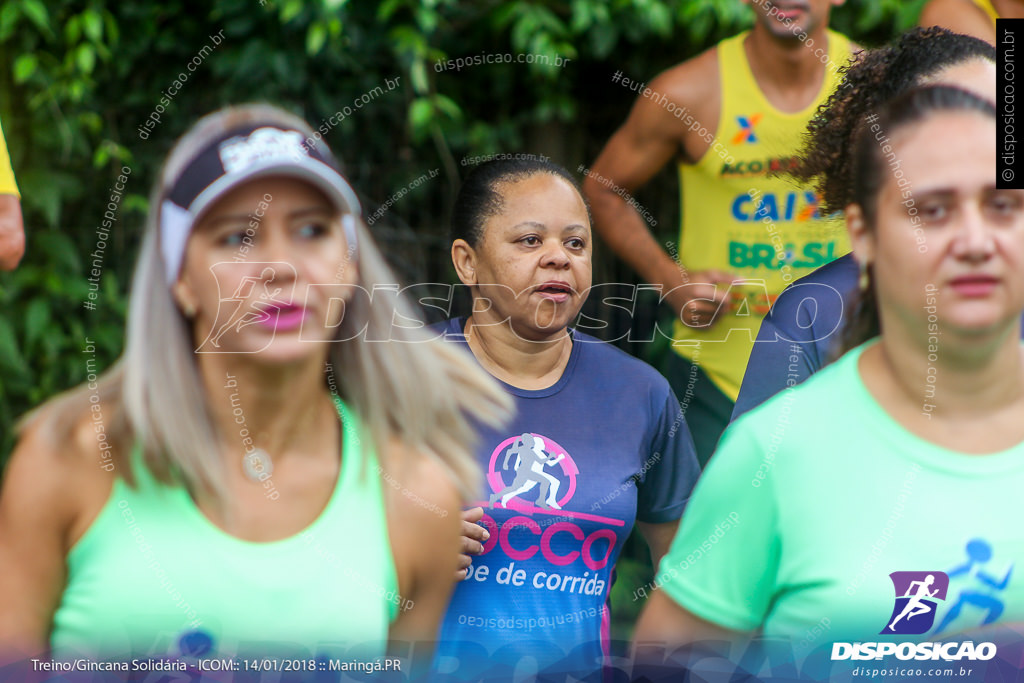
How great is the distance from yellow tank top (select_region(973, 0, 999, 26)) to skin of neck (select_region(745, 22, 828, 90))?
32 cm

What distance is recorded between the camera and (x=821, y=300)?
1940mm

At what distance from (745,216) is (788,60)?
363 mm

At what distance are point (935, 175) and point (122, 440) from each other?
53.6 inches

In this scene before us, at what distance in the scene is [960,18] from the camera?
2221 mm

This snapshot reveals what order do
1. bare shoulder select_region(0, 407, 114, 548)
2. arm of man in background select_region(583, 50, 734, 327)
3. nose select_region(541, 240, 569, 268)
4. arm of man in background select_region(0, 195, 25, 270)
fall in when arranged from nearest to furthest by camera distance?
bare shoulder select_region(0, 407, 114, 548), nose select_region(541, 240, 569, 268), arm of man in background select_region(0, 195, 25, 270), arm of man in background select_region(583, 50, 734, 327)

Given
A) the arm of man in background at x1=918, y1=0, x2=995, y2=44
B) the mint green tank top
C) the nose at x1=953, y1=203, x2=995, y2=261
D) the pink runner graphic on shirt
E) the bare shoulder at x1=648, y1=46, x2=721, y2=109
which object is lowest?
the mint green tank top

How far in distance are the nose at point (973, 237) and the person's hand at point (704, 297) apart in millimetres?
594

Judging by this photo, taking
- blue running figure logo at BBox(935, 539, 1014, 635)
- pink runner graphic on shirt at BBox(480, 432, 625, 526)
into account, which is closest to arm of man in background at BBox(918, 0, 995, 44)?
blue running figure logo at BBox(935, 539, 1014, 635)

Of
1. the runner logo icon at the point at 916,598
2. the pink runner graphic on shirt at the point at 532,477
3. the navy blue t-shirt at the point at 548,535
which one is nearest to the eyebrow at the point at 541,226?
the navy blue t-shirt at the point at 548,535

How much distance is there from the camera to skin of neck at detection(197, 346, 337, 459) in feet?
Answer: 5.66

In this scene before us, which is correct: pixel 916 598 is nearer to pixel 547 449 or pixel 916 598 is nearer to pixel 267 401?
pixel 547 449

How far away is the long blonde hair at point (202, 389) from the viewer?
1.68 meters

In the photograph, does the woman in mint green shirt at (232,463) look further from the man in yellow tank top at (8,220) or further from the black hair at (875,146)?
the black hair at (875,146)

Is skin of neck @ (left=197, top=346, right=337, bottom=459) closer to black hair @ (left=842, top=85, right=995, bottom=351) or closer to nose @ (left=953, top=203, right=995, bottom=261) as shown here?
black hair @ (left=842, top=85, right=995, bottom=351)
